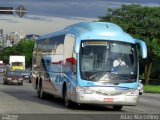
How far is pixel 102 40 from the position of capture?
2269cm

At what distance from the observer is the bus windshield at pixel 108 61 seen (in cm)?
2216

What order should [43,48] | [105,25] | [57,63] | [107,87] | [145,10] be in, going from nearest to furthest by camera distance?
[107,87] → [105,25] → [57,63] → [43,48] → [145,10]

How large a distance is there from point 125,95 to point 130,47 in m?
2.05

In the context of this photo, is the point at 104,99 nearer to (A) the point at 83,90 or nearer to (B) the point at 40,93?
(A) the point at 83,90

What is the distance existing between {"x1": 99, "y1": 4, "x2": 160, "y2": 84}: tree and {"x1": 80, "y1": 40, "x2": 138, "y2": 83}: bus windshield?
178 feet

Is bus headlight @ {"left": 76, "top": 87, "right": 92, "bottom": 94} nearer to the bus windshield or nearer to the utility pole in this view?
the bus windshield

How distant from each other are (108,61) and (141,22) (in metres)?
61.3

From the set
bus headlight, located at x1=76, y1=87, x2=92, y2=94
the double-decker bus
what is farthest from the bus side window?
bus headlight, located at x1=76, y1=87, x2=92, y2=94

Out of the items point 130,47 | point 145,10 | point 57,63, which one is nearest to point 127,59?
point 130,47

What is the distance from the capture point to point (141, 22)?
8281cm

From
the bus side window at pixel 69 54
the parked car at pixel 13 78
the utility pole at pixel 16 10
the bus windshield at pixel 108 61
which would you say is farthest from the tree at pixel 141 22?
the bus windshield at pixel 108 61

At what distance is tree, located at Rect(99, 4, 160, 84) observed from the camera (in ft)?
263

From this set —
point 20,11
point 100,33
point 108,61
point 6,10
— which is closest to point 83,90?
point 108,61

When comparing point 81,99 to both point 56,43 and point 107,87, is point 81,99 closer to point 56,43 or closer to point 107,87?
point 107,87
